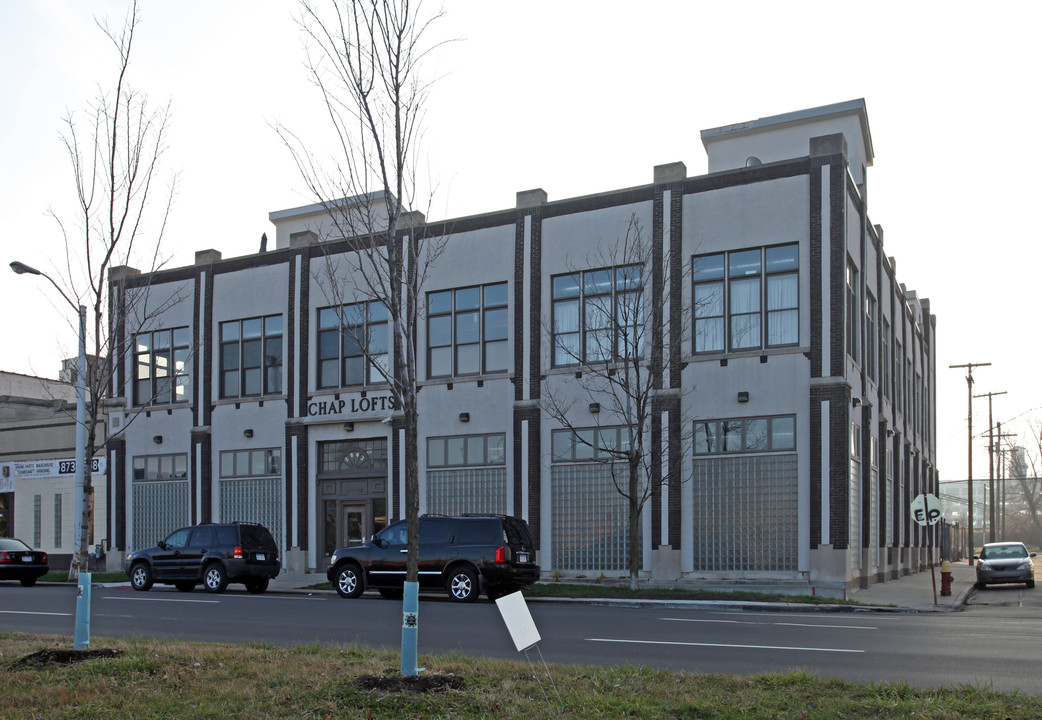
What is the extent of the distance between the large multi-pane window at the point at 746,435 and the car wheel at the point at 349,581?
907 centimetres

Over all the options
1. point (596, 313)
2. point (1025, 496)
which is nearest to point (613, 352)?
point (596, 313)

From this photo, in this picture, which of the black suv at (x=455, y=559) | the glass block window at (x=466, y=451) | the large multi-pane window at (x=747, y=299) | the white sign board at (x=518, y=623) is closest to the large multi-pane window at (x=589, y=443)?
the glass block window at (x=466, y=451)

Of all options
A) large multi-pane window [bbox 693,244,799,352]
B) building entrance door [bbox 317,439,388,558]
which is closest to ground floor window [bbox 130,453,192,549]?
building entrance door [bbox 317,439,388,558]

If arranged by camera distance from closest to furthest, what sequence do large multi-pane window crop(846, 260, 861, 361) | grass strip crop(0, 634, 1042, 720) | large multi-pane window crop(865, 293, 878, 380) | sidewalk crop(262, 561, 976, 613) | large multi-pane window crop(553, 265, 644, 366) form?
1. grass strip crop(0, 634, 1042, 720)
2. sidewalk crop(262, 561, 976, 613)
3. large multi-pane window crop(553, 265, 644, 366)
4. large multi-pane window crop(846, 260, 861, 361)
5. large multi-pane window crop(865, 293, 878, 380)

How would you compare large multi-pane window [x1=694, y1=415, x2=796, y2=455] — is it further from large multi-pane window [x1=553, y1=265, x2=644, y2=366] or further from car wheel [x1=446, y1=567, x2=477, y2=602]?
car wheel [x1=446, y1=567, x2=477, y2=602]

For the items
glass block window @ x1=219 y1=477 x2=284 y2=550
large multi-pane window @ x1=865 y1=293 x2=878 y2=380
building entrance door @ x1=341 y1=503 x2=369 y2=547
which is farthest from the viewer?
glass block window @ x1=219 y1=477 x2=284 y2=550

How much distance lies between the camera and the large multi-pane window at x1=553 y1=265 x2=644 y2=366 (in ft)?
86.9

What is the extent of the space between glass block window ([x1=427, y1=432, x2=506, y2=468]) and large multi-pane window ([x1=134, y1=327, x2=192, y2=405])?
10041 mm

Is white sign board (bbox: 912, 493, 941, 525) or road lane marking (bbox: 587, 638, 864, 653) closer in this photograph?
road lane marking (bbox: 587, 638, 864, 653)

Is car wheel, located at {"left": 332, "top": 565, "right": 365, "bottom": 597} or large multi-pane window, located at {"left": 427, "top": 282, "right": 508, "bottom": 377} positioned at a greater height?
large multi-pane window, located at {"left": 427, "top": 282, "right": 508, "bottom": 377}

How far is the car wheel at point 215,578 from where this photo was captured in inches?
984

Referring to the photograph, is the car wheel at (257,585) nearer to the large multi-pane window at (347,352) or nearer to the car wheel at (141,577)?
the car wheel at (141,577)

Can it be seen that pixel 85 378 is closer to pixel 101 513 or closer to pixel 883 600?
pixel 883 600

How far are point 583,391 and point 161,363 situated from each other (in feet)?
53.8
